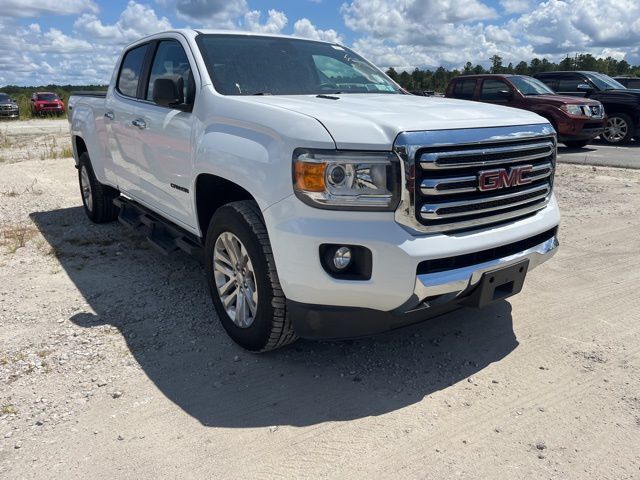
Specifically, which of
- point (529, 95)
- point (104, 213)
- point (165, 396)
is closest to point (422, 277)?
point (165, 396)

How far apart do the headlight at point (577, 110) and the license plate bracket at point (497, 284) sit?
34.0 ft

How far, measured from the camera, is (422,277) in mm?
2684

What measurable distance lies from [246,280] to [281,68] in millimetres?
1696

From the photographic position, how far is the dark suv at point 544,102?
12.2 m

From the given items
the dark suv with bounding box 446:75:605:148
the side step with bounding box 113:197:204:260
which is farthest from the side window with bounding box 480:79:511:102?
the side step with bounding box 113:197:204:260

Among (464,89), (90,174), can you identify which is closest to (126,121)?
(90,174)

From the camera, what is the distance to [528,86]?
1305cm

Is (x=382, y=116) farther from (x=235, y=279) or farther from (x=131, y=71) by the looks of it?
(x=131, y=71)

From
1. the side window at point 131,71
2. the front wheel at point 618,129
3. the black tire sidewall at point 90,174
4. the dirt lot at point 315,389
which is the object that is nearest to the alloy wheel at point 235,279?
the dirt lot at point 315,389

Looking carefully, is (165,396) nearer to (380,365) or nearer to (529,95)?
(380,365)

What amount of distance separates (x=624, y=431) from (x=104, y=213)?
5.63 metres

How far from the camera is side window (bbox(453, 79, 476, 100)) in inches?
526

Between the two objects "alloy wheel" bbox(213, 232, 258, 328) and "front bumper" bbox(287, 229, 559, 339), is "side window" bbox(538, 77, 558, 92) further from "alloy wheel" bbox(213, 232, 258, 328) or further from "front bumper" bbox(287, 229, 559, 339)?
A: "alloy wheel" bbox(213, 232, 258, 328)

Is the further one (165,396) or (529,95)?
(529,95)
